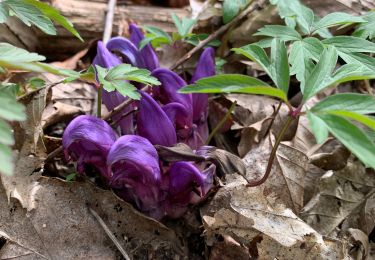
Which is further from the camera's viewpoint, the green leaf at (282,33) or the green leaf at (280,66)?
the green leaf at (282,33)

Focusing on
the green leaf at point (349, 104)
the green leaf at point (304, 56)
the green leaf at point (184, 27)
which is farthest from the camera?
the green leaf at point (184, 27)

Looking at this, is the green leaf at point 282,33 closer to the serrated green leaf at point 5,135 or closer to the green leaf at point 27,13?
the green leaf at point 27,13

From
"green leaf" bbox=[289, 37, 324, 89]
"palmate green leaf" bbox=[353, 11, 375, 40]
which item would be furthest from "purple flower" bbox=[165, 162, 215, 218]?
"palmate green leaf" bbox=[353, 11, 375, 40]

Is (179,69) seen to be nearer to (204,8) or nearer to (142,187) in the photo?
(204,8)

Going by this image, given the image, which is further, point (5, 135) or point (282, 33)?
point (282, 33)

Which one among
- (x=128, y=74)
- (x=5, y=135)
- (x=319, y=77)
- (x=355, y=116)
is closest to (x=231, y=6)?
(x=128, y=74)

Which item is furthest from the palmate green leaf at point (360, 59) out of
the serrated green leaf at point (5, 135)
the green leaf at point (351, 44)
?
the serrated green leaf at point (5, 135)

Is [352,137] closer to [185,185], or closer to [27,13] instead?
[185,185]
